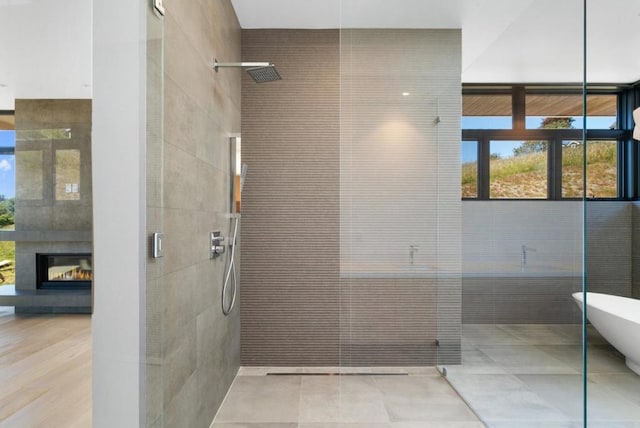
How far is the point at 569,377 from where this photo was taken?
151 cm

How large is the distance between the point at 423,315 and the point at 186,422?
1.25 metres

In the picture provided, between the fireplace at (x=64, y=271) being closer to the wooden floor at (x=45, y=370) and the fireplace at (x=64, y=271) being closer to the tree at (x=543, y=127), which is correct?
the wooden floor at (x=45, y=370)

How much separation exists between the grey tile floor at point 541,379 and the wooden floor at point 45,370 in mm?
1622

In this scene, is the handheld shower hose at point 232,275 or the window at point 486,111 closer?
the window at point 486,111

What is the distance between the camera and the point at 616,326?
6.48 feet

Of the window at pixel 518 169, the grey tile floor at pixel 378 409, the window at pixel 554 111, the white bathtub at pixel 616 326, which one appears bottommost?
the grey tile floor at pixel 378 409

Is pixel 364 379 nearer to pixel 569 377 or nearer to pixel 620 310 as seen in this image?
pixel 569 377

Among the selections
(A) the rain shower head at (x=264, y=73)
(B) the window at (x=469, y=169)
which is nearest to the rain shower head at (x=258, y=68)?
(A) the rain shower head at (x=264, y=73)

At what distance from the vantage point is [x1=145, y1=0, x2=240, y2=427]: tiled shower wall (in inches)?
55.6

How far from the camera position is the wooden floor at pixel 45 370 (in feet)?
2.75

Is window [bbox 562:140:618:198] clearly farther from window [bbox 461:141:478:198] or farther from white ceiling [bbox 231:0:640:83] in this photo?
window [bbox 461:141:478:198]

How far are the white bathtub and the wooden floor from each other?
213 cm

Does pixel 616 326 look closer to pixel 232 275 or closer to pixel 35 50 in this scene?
pixel 232 275

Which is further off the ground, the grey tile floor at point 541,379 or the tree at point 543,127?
the tree at point 543,127
